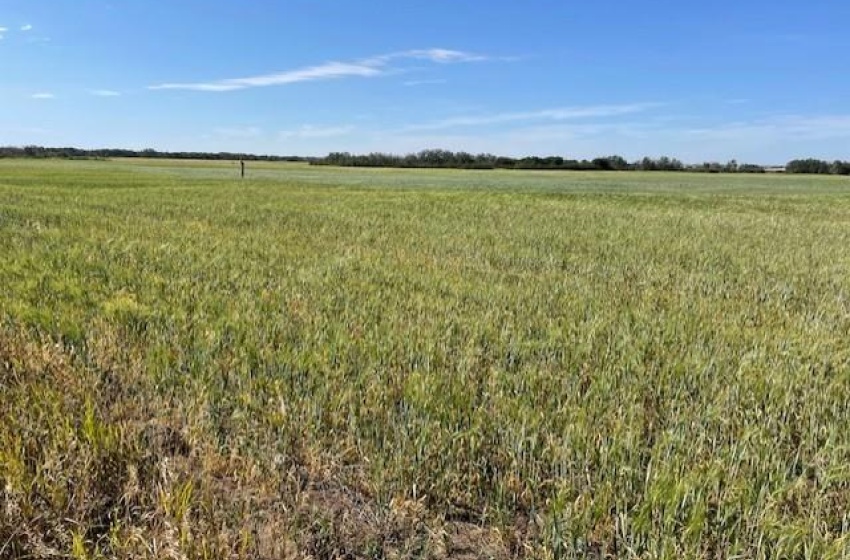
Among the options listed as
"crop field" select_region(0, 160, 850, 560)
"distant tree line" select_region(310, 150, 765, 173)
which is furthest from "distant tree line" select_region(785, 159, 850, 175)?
"crop field" select_region(0, 160, 850, 560)

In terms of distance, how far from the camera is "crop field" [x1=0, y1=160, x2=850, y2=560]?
106 inches

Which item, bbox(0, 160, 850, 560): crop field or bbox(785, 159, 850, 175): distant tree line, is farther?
bbox(785, 159, 850, 175): distant tree line

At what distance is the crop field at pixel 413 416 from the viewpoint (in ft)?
8.87

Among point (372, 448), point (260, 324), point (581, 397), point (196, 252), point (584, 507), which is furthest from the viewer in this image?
point (196, 252)

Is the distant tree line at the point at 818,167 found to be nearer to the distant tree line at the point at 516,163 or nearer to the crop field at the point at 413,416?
the distant tree line at the point at 516,163

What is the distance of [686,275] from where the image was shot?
375 inches

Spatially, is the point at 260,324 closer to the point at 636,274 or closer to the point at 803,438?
the point at 803,438

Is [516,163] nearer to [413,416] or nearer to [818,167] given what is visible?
[818,167]

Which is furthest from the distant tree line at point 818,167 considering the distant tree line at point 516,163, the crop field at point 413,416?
the crop field at point 413,416

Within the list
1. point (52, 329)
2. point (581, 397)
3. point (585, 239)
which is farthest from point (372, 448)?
point (585, 239)

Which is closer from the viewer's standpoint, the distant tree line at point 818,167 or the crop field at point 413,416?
the crop field at point 413,416

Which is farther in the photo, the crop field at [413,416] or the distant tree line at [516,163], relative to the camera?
the distant tree line at [516,163]

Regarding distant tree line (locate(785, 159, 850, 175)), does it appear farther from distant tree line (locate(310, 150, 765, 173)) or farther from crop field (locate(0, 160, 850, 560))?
crop field (locate(0, 160, 850, 560))

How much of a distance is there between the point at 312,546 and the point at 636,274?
7.95 meters
